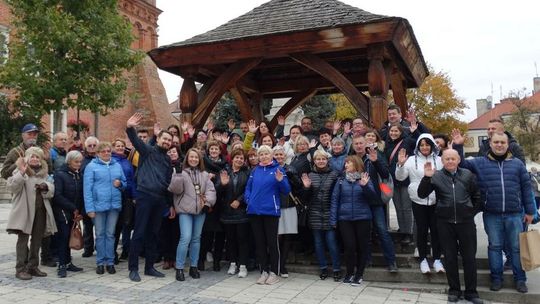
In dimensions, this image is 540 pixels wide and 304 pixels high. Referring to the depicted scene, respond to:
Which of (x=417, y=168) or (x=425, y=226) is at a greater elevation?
(x=417, y=168)

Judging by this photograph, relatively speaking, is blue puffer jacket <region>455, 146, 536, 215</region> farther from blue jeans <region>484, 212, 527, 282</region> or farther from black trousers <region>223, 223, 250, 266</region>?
black trousers <region>223, 223, 250, 266</region>

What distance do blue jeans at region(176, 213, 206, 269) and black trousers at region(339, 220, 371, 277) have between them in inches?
71.6

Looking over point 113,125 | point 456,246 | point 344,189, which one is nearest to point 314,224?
point 344,189

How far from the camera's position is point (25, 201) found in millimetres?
5859

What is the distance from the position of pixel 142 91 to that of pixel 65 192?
24168mm

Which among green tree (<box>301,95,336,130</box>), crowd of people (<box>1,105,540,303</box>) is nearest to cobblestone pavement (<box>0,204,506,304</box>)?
crowd of people (<box>1,105,540,303</box>)

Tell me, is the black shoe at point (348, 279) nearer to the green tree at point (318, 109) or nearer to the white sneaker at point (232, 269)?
the white sneaker at point (232, 269)

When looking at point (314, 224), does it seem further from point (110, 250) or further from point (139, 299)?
point (110, 250)

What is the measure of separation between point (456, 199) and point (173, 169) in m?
3.50

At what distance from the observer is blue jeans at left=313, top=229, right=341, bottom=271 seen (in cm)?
600

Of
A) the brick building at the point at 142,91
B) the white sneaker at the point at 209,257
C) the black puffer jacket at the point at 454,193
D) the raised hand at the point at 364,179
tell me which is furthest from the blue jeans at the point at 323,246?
the brick building at the point at 142,91

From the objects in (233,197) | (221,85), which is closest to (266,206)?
(233,197)

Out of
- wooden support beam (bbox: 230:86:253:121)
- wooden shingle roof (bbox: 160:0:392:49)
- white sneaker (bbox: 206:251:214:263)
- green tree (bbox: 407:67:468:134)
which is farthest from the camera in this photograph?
green tree (bbox: 407:67:468:134)

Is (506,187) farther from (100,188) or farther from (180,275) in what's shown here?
(100,188)
